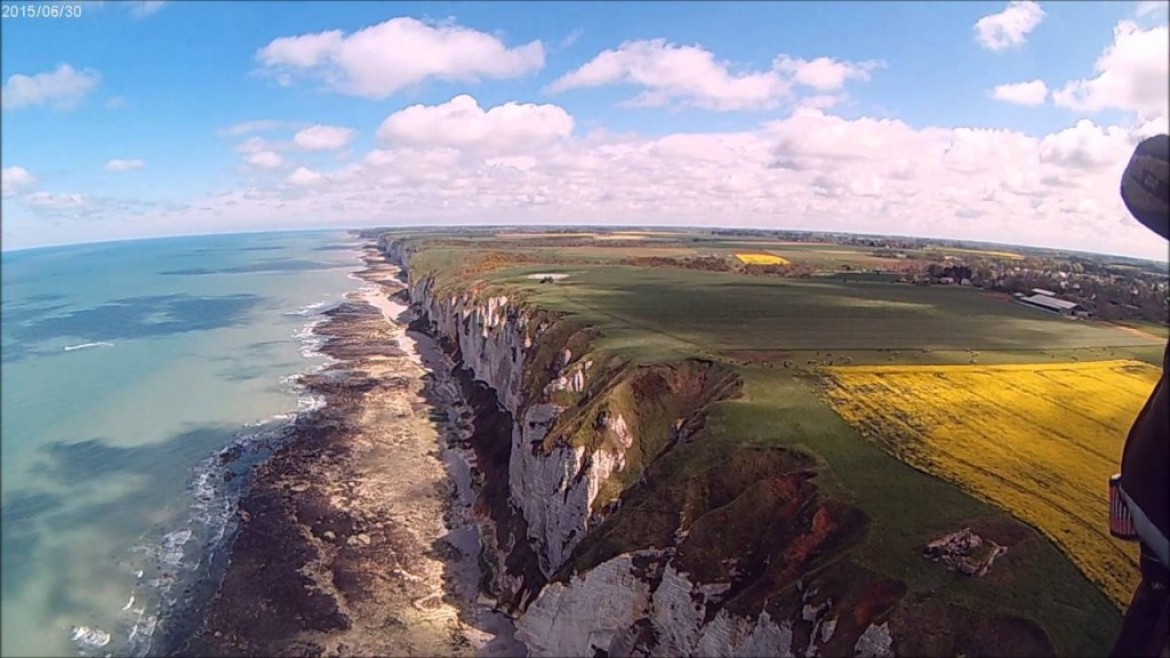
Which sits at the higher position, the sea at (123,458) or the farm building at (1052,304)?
the farm building at (1052,304)

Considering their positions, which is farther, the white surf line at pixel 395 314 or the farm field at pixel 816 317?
the white surf line at pixel 395 314

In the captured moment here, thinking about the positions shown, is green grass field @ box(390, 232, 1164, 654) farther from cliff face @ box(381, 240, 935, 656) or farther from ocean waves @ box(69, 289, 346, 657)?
ocean waves @ box(69, 289, 346, 657)

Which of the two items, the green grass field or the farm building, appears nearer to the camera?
the green grass field

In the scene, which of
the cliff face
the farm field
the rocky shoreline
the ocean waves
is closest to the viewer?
the cliff face

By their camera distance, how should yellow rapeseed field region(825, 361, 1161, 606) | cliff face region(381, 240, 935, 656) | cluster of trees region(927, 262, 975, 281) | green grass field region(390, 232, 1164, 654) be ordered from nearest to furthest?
green grass field region(390, 232, 1164, 654), cliff face region(381, 240, 935, 656), yellow rapeseed field region(825, 361, 1161, 606), cluster of trees region(927, 262, 975, 281)

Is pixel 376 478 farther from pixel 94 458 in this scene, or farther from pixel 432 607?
pixel 94 458

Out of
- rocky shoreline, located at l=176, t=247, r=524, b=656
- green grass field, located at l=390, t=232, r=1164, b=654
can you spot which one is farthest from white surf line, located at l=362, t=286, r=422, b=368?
rocky shoreline, located at l=176, t=247, r=524, b=656

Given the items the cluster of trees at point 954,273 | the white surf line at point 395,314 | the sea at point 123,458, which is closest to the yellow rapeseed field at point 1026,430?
the sea at point 123,458

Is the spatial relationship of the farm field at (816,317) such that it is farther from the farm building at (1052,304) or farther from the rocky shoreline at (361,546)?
the rocky shoreline at (361,546)
